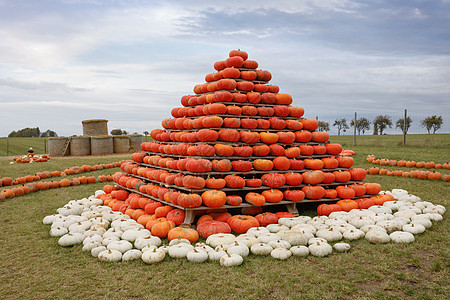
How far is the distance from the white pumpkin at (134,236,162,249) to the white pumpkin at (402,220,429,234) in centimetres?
428

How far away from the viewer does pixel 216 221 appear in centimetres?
634

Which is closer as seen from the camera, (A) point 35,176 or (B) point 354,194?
(B) point 354,194

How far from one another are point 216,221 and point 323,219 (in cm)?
209

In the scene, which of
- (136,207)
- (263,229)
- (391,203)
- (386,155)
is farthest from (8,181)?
(386,155)

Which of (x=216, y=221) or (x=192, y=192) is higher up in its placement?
(x=192, y=192)

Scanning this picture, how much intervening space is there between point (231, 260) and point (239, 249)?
0.35 metres

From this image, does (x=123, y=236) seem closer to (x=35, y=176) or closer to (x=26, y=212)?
(x=26, y=212)

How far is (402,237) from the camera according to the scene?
554 centimetres

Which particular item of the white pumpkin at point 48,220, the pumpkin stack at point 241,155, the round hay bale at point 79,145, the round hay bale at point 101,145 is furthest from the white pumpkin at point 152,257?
the round hay bale at point 79,145

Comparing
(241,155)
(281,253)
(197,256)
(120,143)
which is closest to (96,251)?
(197,256)

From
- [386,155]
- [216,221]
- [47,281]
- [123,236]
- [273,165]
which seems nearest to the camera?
[47,281]

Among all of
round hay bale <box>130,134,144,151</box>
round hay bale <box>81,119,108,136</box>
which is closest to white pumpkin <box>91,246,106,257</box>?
round hay bale <box>130,134,144,151</box>

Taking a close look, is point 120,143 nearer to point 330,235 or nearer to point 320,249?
point 330,235

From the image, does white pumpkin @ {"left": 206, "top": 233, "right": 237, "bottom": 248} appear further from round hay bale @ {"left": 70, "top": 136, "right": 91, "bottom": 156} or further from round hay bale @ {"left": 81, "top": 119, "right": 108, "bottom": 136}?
round hay bale @ {"left": 81, "top": 119, "right": 108, "bottom": 136}
